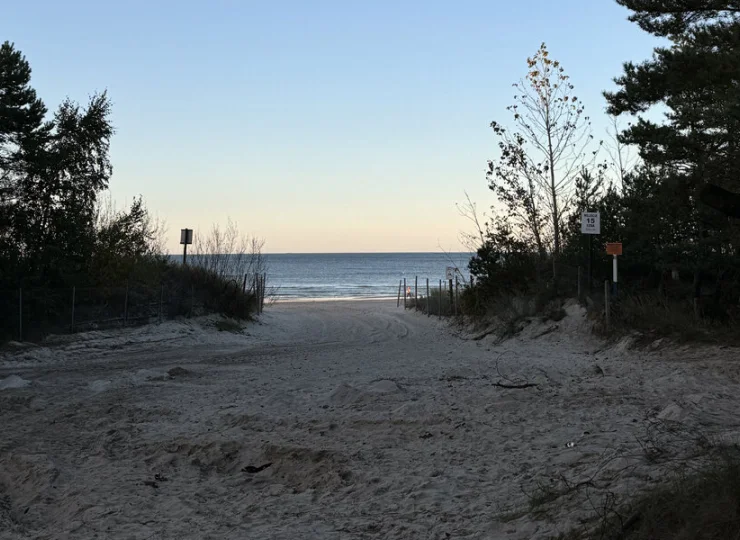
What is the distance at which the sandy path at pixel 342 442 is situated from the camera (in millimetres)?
5988

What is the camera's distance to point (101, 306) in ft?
71.5

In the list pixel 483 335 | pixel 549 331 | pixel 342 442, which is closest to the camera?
pixel 342 442

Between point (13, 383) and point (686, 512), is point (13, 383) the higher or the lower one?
the lower one

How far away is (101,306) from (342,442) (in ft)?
51.2

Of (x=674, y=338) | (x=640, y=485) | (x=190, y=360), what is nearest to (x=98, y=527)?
(x=640, y=485)

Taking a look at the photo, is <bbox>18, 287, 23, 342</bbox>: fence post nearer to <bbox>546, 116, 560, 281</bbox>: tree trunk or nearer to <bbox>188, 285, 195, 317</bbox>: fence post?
<bbox>188, 285, 195, 317</bbox>: fence post

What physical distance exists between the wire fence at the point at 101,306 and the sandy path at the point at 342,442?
13.0 feet

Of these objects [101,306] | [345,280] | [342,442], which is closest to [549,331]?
[342,442]

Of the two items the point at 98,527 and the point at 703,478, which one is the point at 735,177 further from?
the point at 98,527

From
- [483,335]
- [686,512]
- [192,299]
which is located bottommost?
[483,335]

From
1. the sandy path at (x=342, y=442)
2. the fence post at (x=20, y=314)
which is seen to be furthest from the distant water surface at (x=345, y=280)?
the sandy path at (x=342, y=442)

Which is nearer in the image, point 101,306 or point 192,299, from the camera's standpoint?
point 101,306

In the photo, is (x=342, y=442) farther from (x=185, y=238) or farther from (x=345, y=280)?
(x=345, y=280)

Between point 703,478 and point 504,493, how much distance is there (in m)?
1.87
